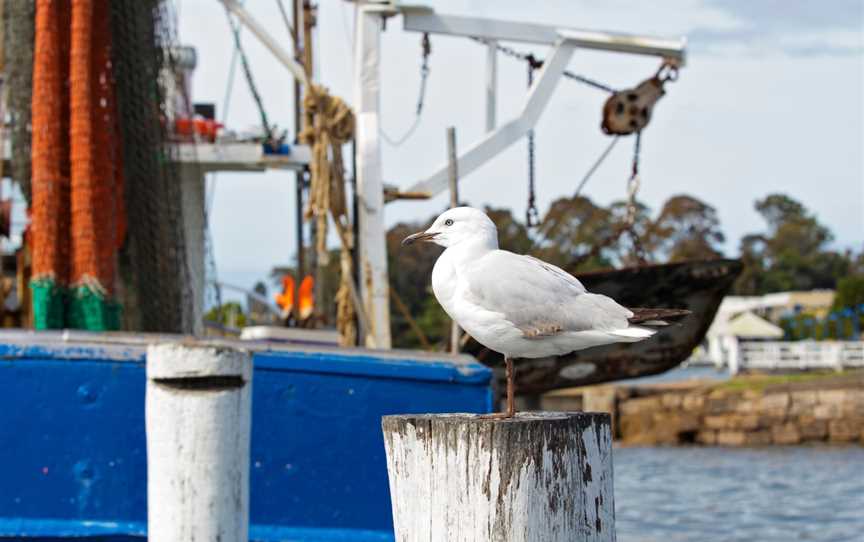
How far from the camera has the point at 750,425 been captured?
3086cm

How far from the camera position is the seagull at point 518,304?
367 cm

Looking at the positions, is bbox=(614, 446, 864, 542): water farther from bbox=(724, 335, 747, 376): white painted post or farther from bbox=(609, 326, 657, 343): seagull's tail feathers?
bbox=(724, 335, 747, 376): white painted post

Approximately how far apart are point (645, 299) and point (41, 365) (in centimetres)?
483

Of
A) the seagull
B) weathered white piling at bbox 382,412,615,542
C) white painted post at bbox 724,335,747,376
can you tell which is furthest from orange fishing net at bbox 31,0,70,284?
white painted post at bbox 724,335,747,376

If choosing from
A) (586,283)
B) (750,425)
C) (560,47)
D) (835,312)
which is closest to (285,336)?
(586,283)

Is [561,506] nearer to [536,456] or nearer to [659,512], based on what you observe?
[536,456]

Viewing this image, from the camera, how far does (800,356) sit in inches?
1635

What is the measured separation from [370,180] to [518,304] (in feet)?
18.5

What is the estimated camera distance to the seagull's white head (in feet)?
12.7

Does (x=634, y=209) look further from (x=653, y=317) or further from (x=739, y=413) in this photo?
(x=739, y=413)

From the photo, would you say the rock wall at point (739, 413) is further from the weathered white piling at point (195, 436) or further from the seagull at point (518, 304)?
the seagull at point (518, 304)

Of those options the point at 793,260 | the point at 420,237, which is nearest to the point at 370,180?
the point at 420,237

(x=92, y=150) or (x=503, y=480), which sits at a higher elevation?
(x=92, y=150)

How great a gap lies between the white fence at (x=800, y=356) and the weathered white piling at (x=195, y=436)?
1499 inches
